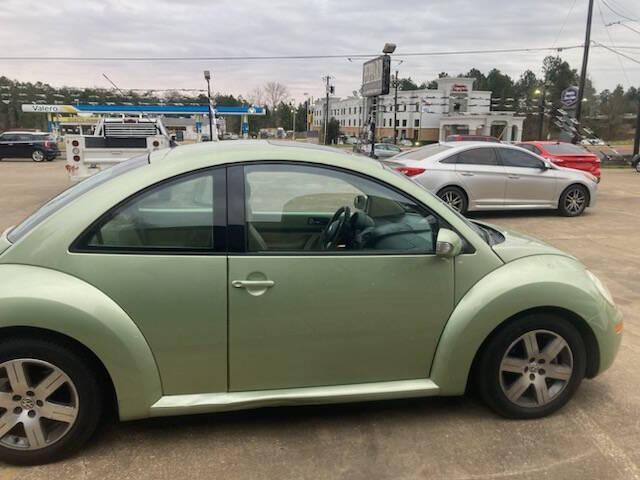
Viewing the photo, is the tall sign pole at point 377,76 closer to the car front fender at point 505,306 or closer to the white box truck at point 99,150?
the white box truck at point 99,150

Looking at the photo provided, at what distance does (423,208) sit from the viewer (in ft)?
9.52

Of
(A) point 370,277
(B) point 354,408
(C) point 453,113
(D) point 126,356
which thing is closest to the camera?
(D) point 126,356

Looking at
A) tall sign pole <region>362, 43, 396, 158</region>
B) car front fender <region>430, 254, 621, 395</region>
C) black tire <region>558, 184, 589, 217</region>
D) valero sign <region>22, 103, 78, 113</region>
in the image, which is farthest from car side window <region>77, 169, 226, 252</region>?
valero sign <region>22, 103, 78, 113</region>

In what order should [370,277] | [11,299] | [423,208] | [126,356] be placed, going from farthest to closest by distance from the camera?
1. [423,208]
2. [370,277]
3. [126,356]
4. [11,299]

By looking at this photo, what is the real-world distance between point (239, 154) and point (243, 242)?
0.49 metres

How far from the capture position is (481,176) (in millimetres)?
10188

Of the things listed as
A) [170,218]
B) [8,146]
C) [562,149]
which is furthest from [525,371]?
[8,146]

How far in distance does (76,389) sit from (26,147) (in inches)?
1182

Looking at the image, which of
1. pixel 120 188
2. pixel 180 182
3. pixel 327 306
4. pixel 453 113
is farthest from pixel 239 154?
pixel 453 113

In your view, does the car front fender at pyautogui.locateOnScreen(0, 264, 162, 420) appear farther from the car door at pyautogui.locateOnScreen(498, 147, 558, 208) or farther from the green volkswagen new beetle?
the car door at pyautogui.locateOnScreen(498, 147, 558, 208)

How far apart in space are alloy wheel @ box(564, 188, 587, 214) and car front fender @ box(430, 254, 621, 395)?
28.1 ft

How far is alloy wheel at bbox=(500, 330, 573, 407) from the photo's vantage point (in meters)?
2.99

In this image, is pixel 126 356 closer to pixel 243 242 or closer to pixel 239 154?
pixel 243 242

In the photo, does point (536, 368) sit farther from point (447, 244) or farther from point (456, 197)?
point (456, 197)
